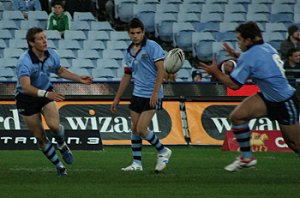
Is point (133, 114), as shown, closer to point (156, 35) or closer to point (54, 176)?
point (54, 176)

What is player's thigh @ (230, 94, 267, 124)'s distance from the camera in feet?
45.8

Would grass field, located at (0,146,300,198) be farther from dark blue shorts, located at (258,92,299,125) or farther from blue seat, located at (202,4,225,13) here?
blue seat, located at (202,4,225,13)

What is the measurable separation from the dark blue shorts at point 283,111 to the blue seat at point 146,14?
14.1m

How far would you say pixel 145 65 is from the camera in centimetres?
1559

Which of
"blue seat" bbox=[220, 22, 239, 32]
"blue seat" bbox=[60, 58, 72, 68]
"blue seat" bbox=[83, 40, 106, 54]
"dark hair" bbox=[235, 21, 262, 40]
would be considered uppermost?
"dark hair" bbox=[235, 21, 262, 40]

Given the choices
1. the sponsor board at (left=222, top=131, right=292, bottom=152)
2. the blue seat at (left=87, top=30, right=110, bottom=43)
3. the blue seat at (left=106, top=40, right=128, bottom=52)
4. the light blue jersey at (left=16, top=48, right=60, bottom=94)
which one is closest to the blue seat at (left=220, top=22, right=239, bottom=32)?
the blue seat at (left=106, top=40, right=128, bottom=52)

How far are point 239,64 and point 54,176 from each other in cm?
305

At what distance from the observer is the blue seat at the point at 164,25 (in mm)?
27938

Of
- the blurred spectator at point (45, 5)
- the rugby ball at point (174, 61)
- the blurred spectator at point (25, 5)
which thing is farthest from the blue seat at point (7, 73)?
the rugby ball at point (174, 61)

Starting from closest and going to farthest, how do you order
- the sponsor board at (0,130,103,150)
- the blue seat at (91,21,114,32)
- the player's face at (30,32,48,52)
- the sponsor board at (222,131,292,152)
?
the player's face at (30,32,48,52)
the sponsor board at (0,130,103,150)
the sponsor board at (222,131,292,152)
the blue seat at (91,21,114,32)

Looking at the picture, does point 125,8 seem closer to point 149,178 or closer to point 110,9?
point 110,9

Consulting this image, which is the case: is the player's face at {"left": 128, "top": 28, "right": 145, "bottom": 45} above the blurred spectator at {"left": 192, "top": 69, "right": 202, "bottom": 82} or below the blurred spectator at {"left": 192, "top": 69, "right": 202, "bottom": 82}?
above

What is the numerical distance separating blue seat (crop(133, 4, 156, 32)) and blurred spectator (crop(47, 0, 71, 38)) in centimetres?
204

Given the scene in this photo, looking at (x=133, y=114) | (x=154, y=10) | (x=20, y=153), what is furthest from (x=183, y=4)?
(x=133, y=114)
